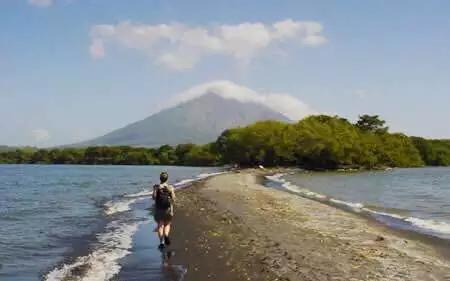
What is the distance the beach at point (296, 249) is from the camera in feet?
41.8

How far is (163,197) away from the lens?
1612 centimetres

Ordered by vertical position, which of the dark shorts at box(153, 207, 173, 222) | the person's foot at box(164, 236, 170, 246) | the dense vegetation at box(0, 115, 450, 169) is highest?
the dense vegetation at box(0, 115, 450, 169)

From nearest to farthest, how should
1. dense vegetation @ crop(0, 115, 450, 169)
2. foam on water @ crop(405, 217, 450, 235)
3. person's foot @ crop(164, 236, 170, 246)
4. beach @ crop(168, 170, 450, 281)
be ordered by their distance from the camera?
beach @ crop(168, 170, 450, 281), person's foot @ crop(164, 236, 170, 246), foam on water @ crop(405, 217, 450, 235), dense vegetation @ crop(0, 115, 450, 169)

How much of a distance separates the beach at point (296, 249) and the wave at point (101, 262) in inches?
62.5

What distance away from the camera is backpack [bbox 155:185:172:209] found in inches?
634

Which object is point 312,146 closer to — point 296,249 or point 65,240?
point 65,240

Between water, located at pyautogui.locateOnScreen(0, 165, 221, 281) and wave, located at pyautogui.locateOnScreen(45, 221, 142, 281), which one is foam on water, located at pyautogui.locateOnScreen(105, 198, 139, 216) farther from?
wave, located at pyautogui.locateOnScreen(45, 221, 142, 281)

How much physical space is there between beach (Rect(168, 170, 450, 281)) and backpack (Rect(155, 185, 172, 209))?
1344 millimetres

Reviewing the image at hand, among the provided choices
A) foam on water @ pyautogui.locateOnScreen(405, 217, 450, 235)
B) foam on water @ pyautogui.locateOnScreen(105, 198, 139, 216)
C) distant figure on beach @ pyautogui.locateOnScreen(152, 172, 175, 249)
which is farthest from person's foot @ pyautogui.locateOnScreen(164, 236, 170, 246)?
foam on water @ pyautogui.locateOnScreen(105, 198, 139, 216)

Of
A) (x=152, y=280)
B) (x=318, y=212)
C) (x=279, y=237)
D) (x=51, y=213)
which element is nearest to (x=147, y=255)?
(x=152, y=280)

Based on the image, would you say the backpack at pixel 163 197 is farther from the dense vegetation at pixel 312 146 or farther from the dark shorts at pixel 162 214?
the dense vegetation at pixel 312 146

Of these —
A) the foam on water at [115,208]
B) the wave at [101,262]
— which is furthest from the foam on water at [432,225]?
the foam on water at [115,208]

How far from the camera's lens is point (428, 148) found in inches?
7815

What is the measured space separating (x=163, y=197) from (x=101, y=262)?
98.7 inches
